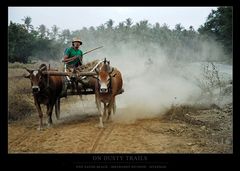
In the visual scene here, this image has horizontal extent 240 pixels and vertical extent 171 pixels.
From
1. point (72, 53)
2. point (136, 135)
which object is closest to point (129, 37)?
point (72, 53)

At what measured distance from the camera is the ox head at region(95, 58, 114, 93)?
324 inches

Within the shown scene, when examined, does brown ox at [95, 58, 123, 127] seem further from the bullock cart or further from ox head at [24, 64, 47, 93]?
ox head at [24, 64, 47, 93]

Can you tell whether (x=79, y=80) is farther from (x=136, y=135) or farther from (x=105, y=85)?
(x=136, y=135)

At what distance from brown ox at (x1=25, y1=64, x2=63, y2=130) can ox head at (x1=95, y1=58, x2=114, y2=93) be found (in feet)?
3.89

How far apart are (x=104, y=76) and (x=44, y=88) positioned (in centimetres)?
Answer: 148

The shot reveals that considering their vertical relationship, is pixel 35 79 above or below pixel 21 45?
below

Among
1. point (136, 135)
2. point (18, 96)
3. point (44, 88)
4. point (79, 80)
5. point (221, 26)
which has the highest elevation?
point (221, 26)

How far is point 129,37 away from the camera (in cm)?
1600

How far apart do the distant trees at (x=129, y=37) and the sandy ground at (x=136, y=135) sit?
1796mm

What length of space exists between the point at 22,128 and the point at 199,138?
420 cm

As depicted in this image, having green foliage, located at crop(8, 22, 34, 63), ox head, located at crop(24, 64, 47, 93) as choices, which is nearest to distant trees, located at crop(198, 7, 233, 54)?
ox head, located at crop(24, 64, 47, 93)

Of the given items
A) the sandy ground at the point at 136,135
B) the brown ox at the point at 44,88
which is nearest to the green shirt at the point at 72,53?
the brown ox at the point at 44,88

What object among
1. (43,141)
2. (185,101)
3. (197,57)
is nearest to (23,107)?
(43,141)
